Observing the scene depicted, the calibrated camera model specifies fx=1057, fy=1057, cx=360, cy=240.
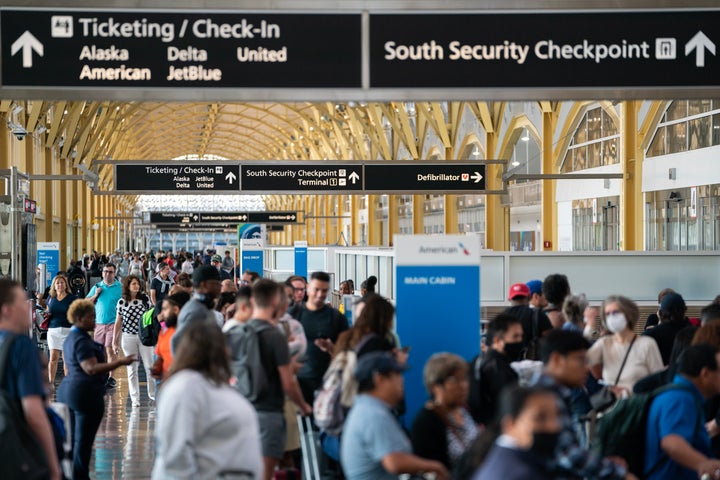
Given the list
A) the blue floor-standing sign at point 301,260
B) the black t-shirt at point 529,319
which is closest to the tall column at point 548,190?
the blue floor-standing sign at point 301,260

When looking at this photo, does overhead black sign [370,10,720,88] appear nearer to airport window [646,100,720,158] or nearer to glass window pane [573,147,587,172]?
airport window [646,100,720,158]

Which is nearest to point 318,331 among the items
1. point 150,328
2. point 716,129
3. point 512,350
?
point 512,350

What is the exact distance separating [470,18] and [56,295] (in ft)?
31.6

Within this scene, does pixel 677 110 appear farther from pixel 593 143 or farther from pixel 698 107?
pixel 593 143

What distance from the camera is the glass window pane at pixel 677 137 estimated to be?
1024 inches

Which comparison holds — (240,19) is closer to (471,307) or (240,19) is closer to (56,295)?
(471,307)

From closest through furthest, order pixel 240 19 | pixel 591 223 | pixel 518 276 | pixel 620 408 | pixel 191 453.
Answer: pixel 191 453 < pixel 620 408 < pixel 240 19 < pixel 518 276 < pixel 591 223

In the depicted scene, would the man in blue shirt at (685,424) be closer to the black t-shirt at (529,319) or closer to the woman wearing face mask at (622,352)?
the woman wearing face mask at (622,352)

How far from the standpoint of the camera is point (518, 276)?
14.8 meters

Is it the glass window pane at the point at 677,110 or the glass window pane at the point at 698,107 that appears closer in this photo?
the glass window pane at the point at 698,107

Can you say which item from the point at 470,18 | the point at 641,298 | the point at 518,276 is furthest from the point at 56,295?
the point at 470,18

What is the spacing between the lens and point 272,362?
6.90 meters

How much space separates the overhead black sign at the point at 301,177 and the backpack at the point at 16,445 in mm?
20498

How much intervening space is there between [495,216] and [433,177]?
16.5 m
